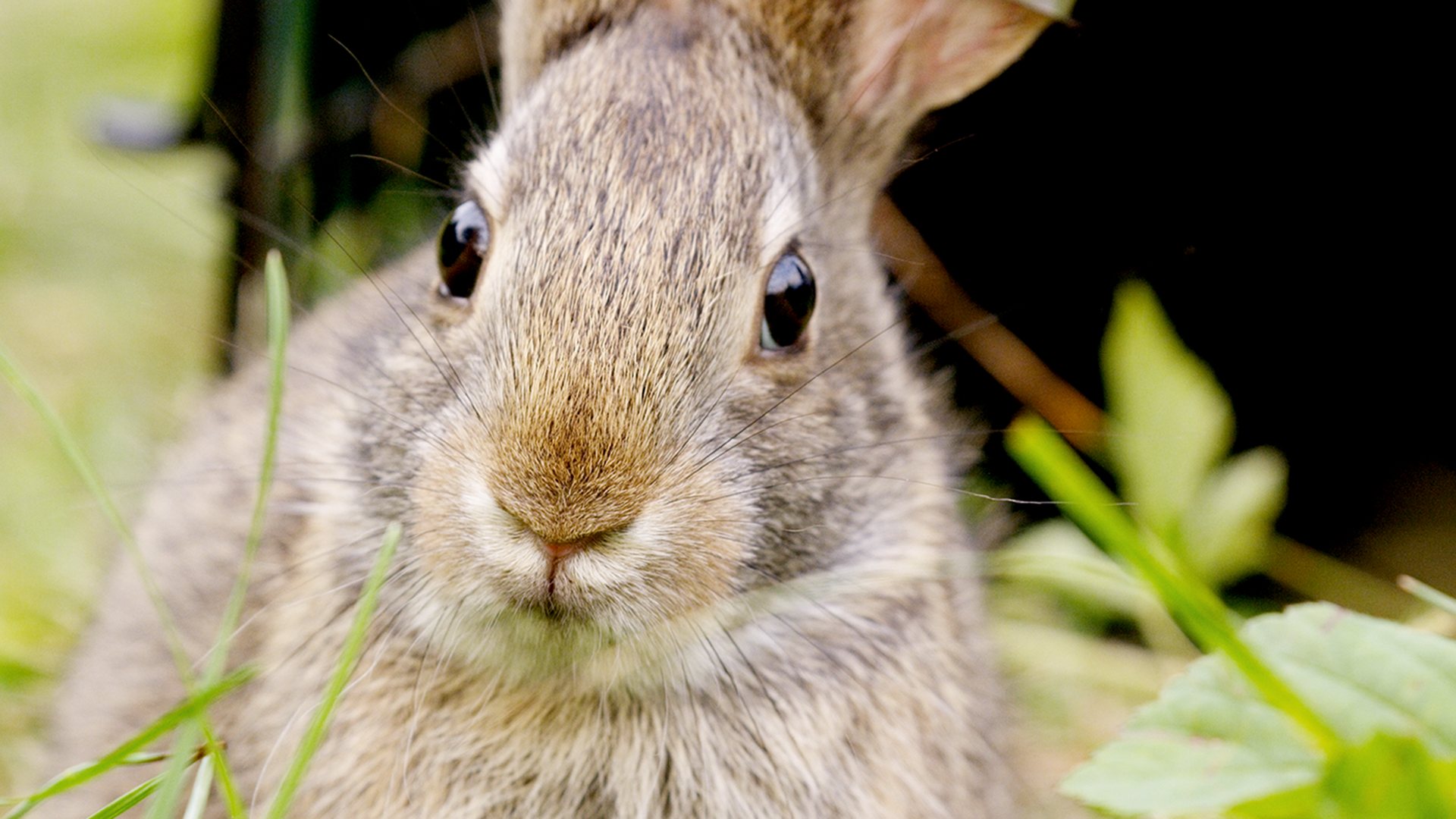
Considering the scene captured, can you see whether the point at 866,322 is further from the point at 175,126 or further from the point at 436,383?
the point at 175,126

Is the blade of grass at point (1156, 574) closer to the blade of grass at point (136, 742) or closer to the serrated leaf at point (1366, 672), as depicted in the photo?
the serrated leaf at point (1366, 672)

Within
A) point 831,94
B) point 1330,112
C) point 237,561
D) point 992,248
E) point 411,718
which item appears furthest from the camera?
point 992,248

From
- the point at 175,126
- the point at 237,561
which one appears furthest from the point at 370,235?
the point at 237,561

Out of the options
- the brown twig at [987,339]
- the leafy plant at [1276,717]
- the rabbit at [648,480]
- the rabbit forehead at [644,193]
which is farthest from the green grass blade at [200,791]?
the brown twig at [987,339]

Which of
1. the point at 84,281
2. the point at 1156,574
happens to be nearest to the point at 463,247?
the point at 1156,574

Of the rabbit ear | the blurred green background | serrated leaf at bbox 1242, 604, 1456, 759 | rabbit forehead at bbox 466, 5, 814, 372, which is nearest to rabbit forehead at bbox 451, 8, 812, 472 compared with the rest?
rabbit forehead at bbox 466, 5, 814, 372

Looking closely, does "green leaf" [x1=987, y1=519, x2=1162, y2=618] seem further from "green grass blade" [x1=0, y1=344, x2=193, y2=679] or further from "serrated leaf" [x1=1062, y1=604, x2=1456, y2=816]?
"green grass blade" [x1=0, y1=344, x2=193, y2=679]

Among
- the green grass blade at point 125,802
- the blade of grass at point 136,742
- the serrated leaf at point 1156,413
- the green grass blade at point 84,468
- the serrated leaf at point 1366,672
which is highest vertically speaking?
the serrated leaf at point 1156,413

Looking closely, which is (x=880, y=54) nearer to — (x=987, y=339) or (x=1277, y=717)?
(x=1277, y=717)
